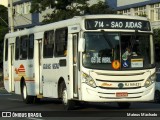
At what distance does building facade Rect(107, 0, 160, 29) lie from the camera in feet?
156

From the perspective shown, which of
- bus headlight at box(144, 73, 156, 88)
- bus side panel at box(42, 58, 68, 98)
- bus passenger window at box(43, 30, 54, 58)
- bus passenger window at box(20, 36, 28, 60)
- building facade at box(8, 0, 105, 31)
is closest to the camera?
bus headlight at box(144, 73, 156, 88)

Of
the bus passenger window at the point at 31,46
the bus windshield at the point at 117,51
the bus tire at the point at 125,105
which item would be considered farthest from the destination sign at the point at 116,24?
the bus passenger window at the point at 31,46

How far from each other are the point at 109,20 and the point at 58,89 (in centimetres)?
328

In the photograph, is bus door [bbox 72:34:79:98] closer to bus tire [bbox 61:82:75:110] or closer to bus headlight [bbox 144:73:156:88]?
bus tire [bbox 61:82:75:110]

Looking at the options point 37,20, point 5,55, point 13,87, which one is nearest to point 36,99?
point 13,87

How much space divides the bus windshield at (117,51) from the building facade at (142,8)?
88.4 ft

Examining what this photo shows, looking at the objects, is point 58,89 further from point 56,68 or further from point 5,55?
point 5,55

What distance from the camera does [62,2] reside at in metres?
43.2

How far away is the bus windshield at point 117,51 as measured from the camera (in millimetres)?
18281

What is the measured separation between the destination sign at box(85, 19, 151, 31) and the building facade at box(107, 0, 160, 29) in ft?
87.3

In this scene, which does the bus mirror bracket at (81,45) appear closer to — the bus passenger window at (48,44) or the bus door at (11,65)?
the bus passenger window at (48,44)

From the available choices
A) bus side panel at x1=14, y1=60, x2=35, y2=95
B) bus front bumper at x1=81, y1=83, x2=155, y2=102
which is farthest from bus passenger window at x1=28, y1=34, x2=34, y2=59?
bus front bumper at x1=81, y1=83, x2=155, y2=102

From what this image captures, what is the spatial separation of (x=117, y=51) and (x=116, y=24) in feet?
3.07

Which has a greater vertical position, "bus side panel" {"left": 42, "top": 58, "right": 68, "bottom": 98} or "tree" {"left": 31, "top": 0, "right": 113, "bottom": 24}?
"tree" {"left": 31, "top": 0, "right": 113, "bottom": 24}
